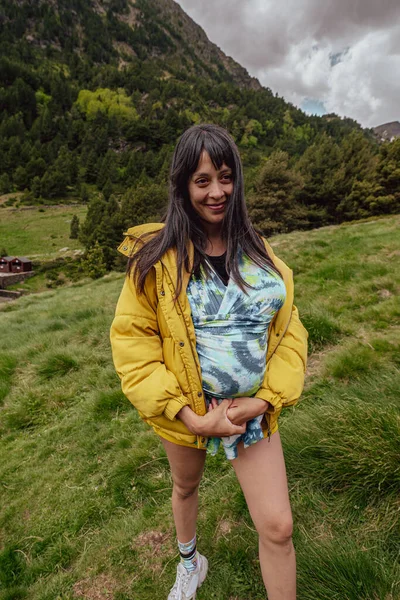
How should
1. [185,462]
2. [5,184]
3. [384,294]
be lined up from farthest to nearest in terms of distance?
[5,184], [384,294], [185,462]

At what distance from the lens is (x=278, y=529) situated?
141 centimetres

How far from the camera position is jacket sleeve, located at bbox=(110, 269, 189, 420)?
59.2 inches

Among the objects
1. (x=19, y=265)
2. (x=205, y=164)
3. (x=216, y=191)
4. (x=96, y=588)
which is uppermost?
(x=205, y=164)

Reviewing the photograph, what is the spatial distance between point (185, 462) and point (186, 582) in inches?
34.5

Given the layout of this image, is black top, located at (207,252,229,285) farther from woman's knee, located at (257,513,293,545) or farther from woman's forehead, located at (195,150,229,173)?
woman's knee, located at (257,513,293,545)

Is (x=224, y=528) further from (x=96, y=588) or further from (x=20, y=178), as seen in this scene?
(x=20, y=178)

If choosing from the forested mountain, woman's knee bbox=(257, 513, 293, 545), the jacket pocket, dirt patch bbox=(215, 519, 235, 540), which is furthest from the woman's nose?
the forested mountain

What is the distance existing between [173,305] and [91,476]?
2608mm

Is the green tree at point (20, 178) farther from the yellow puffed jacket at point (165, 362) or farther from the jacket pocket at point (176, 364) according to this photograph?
the jacket pocket at point (176, 364)

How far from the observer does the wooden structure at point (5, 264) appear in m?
37.0

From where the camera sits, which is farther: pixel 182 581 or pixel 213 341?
pixel 182 581

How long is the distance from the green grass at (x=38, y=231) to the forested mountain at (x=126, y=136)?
6037mm

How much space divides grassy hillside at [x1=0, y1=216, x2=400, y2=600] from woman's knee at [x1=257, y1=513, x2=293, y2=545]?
0.47m

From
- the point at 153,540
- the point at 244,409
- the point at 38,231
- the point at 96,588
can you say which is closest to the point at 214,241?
the point at 244,409
